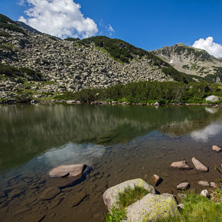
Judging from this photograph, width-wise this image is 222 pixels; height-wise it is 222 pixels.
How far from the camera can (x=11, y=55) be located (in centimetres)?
13138

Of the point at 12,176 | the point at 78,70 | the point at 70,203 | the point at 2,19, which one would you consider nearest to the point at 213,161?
the point at 70,203

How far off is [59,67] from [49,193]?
147 metres

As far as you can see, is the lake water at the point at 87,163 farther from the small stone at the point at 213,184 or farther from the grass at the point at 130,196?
the grass at the point at 130,196

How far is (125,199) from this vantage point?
707cm

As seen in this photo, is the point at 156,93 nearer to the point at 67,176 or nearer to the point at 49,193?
the point at 67,176

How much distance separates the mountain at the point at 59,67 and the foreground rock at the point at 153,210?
100438mm

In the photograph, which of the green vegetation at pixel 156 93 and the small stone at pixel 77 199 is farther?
the green vegetation at pixel 156 93

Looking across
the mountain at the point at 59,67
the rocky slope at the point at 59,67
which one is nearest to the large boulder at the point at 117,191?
the mountain at the point at 59,67

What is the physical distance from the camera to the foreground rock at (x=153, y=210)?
5.40 m

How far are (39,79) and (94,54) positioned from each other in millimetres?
82216

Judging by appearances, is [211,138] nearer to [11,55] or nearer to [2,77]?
[2,77]

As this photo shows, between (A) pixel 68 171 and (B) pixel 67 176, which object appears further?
(A) pixel 68 171

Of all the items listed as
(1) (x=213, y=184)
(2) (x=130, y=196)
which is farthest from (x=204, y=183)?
(2) (x=130, y=196)

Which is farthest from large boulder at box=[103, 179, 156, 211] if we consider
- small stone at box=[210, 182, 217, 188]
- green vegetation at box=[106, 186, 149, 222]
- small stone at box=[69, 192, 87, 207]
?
small stone at box=[210, 182, 217, 188]
